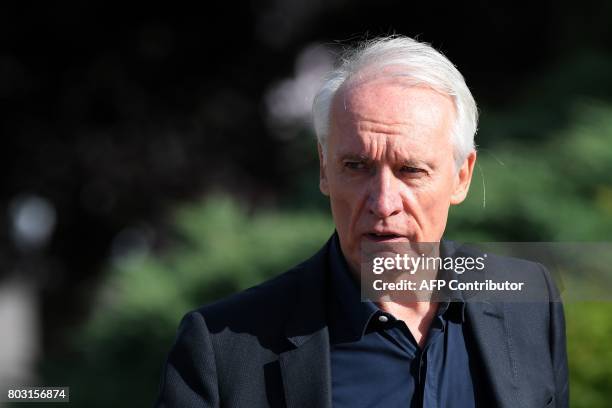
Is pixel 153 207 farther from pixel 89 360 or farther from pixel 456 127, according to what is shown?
pixel 456 127

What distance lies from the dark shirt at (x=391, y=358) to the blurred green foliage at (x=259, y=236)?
126 inches

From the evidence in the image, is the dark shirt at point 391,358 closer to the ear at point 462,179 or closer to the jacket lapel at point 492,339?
the jacket lapel at point 492,339

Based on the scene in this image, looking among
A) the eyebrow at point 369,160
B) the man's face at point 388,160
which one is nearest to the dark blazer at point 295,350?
the man's face at point 388,160

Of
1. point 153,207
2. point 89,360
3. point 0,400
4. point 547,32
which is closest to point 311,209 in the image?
point 89,360

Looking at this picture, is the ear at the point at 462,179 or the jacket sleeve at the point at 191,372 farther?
the ear at the point at 462,179

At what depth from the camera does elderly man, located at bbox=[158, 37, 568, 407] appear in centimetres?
242

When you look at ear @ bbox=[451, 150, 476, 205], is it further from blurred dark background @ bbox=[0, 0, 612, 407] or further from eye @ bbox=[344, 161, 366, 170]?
blurred dark background @ bbox=[0, 0, 612, 407]

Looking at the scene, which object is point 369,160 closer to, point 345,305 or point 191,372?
point 345,305

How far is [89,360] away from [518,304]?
4.92m

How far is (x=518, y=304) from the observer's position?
2.66 m

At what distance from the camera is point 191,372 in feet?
7.97

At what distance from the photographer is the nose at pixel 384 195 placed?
2402 mm

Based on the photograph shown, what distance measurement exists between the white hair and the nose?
0.20 meters

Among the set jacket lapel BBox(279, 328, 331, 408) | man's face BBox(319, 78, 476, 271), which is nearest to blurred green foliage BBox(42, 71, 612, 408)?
man's face BBox(319, 78, 476, 271)
